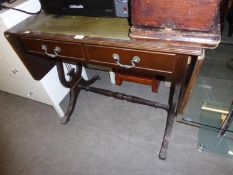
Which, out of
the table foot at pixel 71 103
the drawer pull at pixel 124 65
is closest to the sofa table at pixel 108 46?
the drawer pull at pixel 124 65

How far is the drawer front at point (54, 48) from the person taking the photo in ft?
3.08

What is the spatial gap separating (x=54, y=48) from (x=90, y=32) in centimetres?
23

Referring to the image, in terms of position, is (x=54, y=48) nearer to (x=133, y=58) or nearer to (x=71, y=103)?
(x=133, y=58)

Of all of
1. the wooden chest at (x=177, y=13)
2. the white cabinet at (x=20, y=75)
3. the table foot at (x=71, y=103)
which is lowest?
the table foot at (x=71, y=103)

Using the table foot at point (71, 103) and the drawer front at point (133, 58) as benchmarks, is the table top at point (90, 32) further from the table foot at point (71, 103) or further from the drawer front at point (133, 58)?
the table foot at point (71, 103)

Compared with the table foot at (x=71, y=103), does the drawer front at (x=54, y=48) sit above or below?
above

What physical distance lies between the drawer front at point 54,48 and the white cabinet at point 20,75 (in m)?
0.15

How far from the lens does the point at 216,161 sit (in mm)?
1225

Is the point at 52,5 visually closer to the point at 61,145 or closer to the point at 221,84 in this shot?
the point at 61,145

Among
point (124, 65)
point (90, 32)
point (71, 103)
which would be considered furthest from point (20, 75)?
point (124, 65)

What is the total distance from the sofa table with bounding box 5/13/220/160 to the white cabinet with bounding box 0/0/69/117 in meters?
0.06

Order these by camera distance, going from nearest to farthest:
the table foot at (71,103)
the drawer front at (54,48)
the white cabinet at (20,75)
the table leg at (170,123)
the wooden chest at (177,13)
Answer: the wooden chest at (177,13)
the drawer front at (54,48)
the white cabinet at (20,75)
the table leg at (170,123)
the table foot at (71,103)

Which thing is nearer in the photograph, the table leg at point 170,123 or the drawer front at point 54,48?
the drawer front at point 54,48

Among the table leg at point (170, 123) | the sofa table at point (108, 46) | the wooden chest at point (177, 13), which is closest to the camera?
the wooden chest at point (177, 13)
